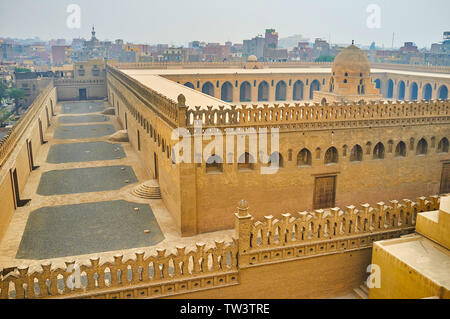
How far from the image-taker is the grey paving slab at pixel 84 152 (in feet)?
103

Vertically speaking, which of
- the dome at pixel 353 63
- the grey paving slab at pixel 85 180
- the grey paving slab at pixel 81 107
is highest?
the dome at pixel 353 63

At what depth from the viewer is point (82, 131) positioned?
41625 millimetres

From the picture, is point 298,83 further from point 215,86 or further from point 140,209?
point 140,209

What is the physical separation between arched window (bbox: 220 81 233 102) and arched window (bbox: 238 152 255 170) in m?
29.2

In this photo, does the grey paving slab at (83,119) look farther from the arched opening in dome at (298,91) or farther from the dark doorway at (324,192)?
the dark doorway at (324,192)

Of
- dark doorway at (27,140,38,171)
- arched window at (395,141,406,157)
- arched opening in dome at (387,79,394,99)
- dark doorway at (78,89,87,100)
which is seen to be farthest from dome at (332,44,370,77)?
dark doorway at (78,89,87,100)

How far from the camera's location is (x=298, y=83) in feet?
160

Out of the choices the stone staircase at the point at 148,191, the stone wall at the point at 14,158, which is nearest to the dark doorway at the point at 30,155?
the stone wall at the point at 14,158

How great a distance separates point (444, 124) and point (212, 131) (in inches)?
502

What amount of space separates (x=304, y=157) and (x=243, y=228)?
972cm

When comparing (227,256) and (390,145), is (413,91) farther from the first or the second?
(227,256)

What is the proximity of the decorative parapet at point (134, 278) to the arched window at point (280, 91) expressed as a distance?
126ft

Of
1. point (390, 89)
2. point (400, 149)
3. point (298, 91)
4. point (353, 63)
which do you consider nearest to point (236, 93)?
point (298, 91)
